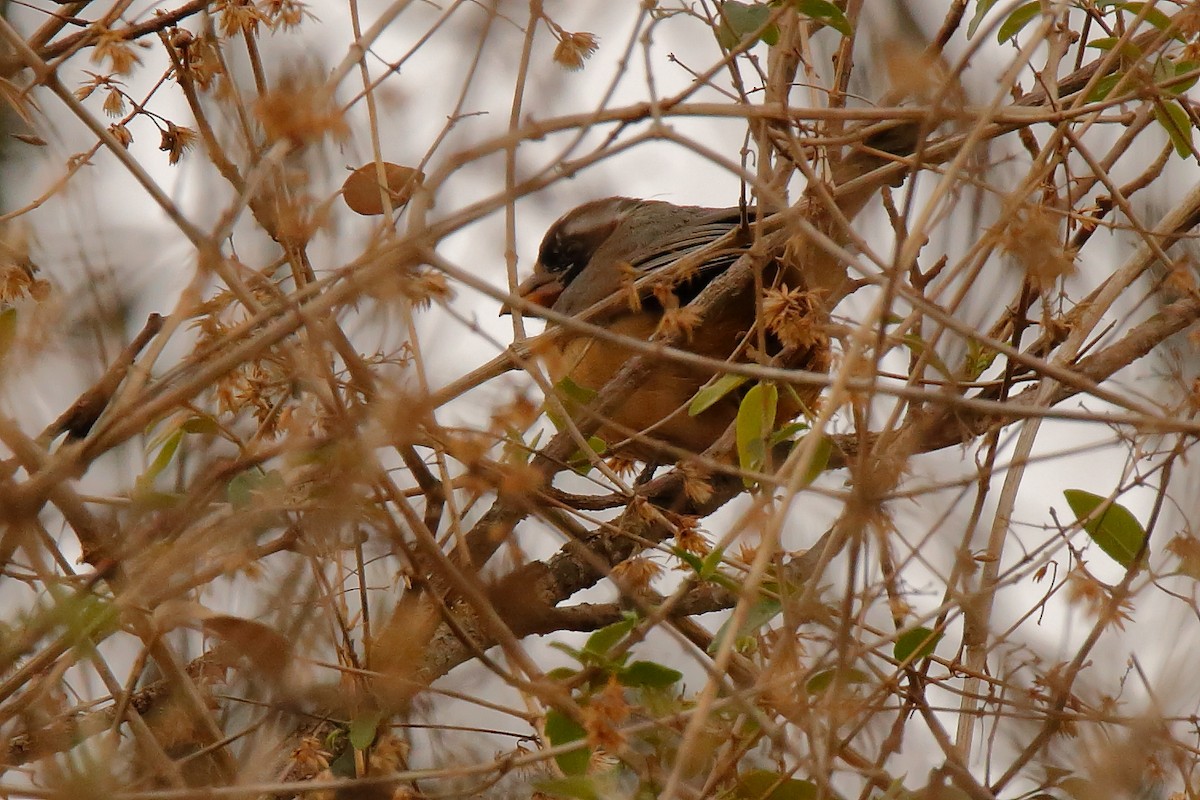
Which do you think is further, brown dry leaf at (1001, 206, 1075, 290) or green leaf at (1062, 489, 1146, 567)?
green leaf at (1062, 489, 1146, 567)

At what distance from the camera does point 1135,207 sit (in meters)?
3.10

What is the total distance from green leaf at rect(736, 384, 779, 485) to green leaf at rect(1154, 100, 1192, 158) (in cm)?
97

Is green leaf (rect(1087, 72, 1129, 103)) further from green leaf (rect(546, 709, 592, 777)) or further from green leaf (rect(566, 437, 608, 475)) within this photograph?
green leaf (rect(546, 709, 592, 777))

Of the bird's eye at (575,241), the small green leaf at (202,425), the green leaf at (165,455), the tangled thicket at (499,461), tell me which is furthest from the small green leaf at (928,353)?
the bird's eye at (575,241)

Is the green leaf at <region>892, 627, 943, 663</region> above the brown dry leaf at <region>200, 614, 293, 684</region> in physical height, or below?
below

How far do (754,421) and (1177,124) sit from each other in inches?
42.6

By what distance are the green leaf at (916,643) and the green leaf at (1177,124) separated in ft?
3.73

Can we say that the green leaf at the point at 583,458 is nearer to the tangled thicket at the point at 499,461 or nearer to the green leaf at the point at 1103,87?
the tangled thicket at the point at 499,461

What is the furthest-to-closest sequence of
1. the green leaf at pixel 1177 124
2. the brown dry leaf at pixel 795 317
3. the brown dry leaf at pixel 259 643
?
the green leaf at pixel 1177 124
the brown dry leaf at pixel 795 317
the brown dry leaf at pixel 259 643

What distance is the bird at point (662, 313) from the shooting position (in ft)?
7.48

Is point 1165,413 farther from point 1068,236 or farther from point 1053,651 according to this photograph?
point 1068,236

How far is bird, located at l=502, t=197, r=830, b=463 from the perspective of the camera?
228cm

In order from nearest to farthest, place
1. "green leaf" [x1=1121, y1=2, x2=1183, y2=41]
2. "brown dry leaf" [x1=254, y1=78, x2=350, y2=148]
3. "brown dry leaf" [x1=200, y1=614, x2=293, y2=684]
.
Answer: "brown dry leaf" [x1=254, y1=78, x2=350, y2=148], "brown dry leaf" [x1=200, y1=614, x2=293, y2=684], "green leaf" [x1=1121, y1=2, x2=1183, y2=41]

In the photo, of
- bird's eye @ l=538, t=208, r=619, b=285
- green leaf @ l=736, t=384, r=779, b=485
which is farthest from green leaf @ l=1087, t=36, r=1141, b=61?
bird's eye @ l=538, t=208, r=619, b=285
